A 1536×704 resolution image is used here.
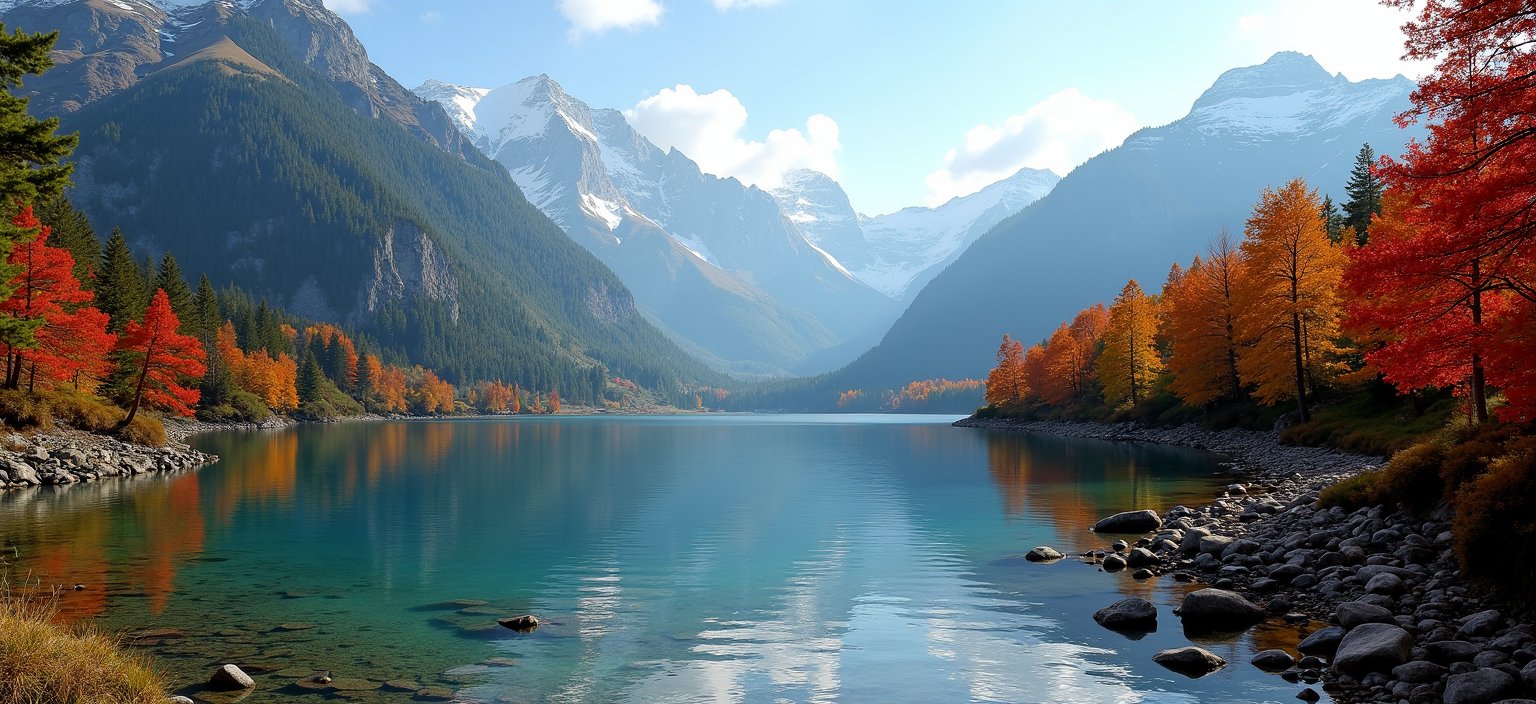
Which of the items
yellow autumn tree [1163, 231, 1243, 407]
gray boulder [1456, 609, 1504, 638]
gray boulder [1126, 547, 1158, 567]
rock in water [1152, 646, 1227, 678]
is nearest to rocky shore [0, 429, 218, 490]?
gray boulder [1126, 547, 1158, 567]

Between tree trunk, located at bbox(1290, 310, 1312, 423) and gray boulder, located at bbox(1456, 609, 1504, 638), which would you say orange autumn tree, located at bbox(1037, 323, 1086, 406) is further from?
gray boulder, located at bbox(1456, 609, 1504, 638)

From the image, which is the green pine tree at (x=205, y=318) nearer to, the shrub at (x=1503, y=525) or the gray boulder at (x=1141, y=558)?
the gray boulder at (x=1141, y=558)

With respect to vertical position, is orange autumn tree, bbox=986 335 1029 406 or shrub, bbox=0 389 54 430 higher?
orange autumn tree, bbox=986 335 1029 406

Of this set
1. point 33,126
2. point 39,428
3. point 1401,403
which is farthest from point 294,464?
point 1401,403

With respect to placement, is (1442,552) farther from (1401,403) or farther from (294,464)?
(294,464)

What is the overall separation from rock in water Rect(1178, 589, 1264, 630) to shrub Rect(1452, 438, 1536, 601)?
4.33 meters

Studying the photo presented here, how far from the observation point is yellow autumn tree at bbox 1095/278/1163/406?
95.2m

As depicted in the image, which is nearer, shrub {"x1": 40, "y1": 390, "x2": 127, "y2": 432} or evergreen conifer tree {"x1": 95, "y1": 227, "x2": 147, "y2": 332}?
shrub {"x1": 40, "y1": 390, "x2": 127, "y2": 432}

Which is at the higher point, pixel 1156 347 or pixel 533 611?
pixel 1156 347

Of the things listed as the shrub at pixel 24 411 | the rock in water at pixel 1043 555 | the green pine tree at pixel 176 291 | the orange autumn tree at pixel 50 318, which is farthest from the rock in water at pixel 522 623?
the green pine tree at pixel 176 291

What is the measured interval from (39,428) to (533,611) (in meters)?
55.8

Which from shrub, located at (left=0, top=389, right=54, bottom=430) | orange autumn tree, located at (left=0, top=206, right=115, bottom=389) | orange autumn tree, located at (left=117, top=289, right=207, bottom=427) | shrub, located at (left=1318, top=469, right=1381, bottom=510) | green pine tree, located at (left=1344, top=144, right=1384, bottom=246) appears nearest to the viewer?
shrub, located at (left=1318, top=469, right=1381, bottom=510)

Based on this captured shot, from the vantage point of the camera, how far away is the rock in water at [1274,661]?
16719 millimetres

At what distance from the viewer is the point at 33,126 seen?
2914cm
